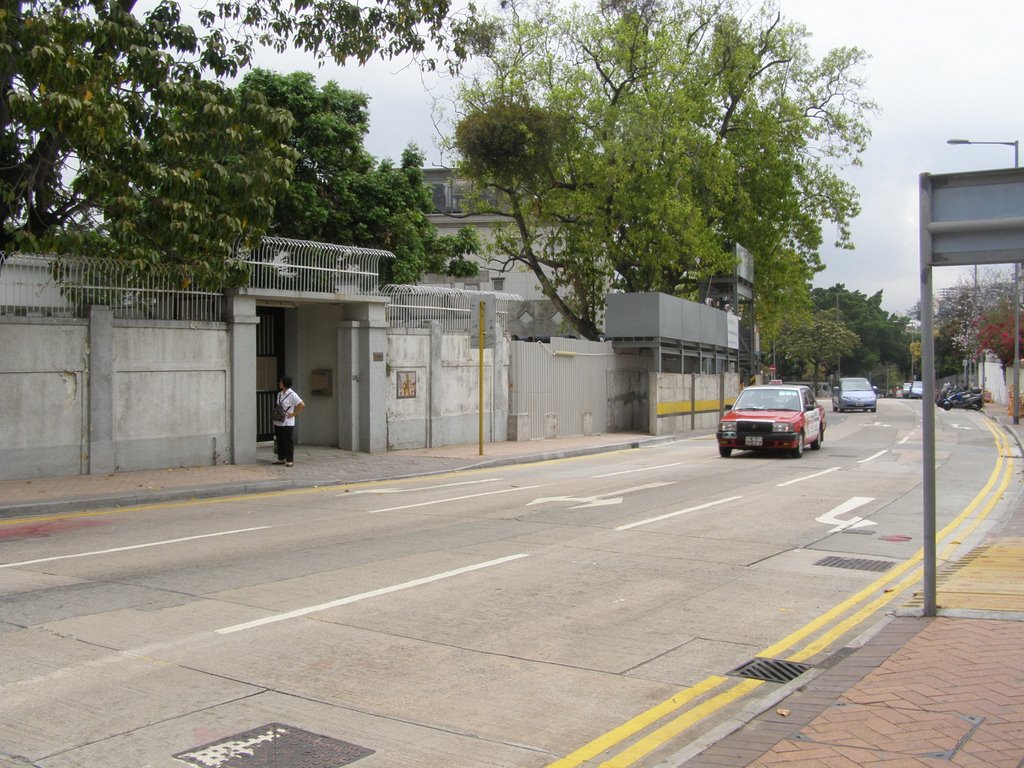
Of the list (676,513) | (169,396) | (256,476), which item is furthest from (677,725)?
(169,396)

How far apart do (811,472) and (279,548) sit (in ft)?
41.1

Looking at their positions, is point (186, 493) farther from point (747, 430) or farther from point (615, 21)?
point (615, 21)

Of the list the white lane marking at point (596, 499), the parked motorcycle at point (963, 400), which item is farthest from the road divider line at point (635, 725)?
the parked motorcycle at point (963, 400)

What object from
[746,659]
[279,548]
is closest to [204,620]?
[279,548]

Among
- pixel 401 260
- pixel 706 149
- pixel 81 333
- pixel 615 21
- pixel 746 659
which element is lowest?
pixel 746 659

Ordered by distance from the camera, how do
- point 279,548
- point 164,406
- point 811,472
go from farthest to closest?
point 811,472
point 164,406
point 279,548

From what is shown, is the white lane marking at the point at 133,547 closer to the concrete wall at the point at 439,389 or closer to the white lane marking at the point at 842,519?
the white lane marking at the point at 842,519

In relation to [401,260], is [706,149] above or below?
above

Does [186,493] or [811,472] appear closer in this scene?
[186,493]

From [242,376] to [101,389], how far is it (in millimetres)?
3038

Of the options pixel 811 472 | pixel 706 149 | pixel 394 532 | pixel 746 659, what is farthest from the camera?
pixel 706 149

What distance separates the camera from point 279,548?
10.5 m

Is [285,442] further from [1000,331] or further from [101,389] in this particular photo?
[1000,331]

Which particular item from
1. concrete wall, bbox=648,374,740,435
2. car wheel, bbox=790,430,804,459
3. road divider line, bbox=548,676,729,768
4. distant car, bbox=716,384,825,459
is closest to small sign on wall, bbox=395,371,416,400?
distant car, bbox=716,384,825,459
